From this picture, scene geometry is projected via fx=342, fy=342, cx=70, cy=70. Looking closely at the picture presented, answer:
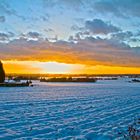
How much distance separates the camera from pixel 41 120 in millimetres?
28344

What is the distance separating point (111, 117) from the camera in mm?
31859

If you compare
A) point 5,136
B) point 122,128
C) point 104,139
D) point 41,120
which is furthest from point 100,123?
point 5,136

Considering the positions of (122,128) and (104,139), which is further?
(122,128)

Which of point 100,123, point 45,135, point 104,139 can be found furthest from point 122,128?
point 45,135

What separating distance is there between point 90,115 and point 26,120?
7.19m

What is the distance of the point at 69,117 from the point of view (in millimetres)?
30797

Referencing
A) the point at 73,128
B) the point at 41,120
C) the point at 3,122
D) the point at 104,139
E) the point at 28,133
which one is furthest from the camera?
the point at 41,120

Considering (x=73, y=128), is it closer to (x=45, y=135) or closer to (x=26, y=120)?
(x=45, y=135)

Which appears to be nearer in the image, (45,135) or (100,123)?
(45,135)

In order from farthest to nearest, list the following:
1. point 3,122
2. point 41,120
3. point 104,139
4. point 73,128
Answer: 1. point 41,120
2. point 3,122
3. point 73,128
4. point 104,139

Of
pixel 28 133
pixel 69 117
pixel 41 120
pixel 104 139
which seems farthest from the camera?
pixel 69 117

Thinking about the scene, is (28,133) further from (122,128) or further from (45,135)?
(122,128)

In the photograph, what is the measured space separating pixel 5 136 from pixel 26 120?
7073 millimetres

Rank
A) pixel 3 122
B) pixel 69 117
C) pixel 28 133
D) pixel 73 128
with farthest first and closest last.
A: pixel 69 117 < pixel 3 122 < pixel 73 128 < pixel 28 133
